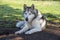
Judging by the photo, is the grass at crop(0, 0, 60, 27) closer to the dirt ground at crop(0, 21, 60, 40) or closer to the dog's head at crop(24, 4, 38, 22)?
the dirt ground at crop(0, 21, 60, 40)

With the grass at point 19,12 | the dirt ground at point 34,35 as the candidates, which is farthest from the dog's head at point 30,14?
the grass at point 19,12

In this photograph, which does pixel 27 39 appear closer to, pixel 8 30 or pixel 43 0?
pixel 8 30

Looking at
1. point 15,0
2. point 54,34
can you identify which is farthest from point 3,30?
point 15,0

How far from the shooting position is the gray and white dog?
21.9 ft

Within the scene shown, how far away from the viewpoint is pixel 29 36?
258 inches

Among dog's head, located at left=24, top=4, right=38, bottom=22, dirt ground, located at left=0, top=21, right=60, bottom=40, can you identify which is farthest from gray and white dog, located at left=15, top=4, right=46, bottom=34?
dirt ground, located at left=0, top=21, right=60, bottom=40

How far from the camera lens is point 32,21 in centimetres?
688

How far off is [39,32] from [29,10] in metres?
0.78

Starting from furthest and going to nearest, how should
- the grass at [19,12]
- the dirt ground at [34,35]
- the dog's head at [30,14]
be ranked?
the grass at [19,12] < the dog's head at [30,14] < the dirt ground at [34,35]

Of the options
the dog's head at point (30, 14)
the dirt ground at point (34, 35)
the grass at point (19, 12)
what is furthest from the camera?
the grass at point (19, 12)

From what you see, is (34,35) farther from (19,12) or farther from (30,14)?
(19,12)

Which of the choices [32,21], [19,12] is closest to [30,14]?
[32,21]

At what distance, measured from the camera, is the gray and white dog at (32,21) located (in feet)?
21.9

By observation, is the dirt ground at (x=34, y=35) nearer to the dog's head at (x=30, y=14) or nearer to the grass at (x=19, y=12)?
the dog's head at (x=30, y=14)
